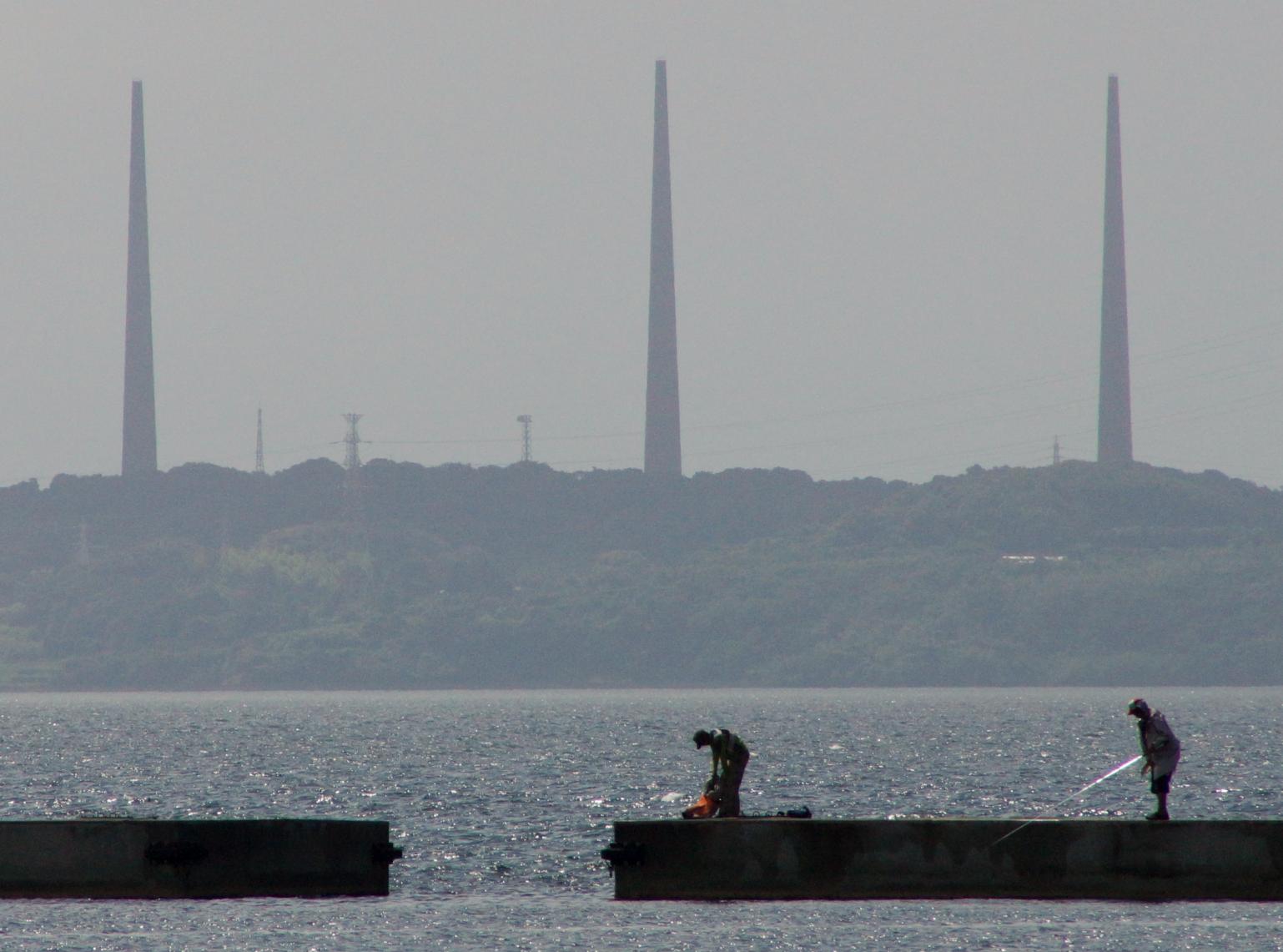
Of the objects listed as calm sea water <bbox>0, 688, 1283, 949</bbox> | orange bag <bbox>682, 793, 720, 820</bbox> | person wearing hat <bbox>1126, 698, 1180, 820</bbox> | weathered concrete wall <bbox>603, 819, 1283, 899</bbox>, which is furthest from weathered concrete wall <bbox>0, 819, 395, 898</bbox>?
person wearing hat <bbox>1126, 698, 1180, 820</bbox>

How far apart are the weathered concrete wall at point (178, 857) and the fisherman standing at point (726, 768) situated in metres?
5.02

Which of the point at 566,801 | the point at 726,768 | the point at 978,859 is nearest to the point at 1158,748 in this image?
the point at 978,859

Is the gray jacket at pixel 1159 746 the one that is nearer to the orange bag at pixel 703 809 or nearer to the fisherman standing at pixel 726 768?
the fisherman standing at pixel 726 768

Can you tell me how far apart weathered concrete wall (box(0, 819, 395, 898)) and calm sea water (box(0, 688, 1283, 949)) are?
Result: 0.45 meters

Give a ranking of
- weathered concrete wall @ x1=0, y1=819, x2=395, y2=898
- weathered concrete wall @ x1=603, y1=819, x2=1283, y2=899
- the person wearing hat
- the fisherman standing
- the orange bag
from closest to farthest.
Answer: the person wearing hat
weathered concrete wall @ x1=603, y1=819, x2=1283, y2=899
the fisherman standing
the orange bag
weathered concrete wall @ x1=0, y1=819, x2=395, y2=898

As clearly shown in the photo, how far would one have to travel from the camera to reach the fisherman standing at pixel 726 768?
33.6 meters

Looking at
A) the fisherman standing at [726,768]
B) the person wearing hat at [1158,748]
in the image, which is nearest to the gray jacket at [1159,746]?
the person wearing hat at [1158,748]

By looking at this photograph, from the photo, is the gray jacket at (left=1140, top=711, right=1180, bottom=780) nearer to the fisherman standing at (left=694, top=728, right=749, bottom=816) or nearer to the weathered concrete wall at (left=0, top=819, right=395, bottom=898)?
the fisherman standing at (left=694, top=728, right=749, bottom=816)

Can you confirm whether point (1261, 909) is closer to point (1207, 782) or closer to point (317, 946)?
point (317, 946)

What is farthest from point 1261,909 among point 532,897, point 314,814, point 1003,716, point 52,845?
point 1003,716

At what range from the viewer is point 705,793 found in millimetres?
34438

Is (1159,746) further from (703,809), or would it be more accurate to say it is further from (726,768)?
(703,809)

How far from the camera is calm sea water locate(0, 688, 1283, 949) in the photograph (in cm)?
3284

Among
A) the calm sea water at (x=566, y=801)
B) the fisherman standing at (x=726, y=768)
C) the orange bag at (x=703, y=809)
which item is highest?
the fisherman standing at (x=726, y=768)
